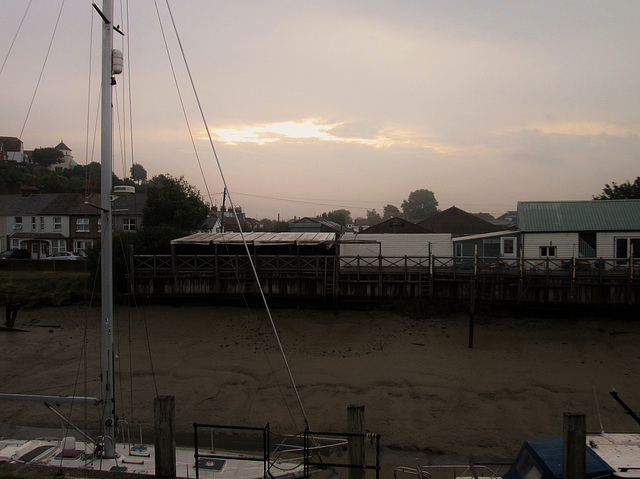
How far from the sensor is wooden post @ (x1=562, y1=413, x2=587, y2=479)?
648 centimetres

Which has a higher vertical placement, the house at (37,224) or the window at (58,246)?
the house at (37,224)

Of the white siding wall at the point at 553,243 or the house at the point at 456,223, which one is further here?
the house at the point at 456,223

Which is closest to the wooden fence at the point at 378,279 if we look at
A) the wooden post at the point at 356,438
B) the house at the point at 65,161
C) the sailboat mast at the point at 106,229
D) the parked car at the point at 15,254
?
the sailboat mast at the point at 106,229

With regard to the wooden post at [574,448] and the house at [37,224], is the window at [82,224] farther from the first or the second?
the wooden post at [574,448]

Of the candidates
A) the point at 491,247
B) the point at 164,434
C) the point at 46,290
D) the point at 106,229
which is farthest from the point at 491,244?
the point at 46,290

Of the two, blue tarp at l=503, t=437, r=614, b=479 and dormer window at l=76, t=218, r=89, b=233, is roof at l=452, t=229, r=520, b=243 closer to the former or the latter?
blue tarp at l=503, t=437, r=614, b=479

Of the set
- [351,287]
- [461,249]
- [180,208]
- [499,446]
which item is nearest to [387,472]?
[499,446]

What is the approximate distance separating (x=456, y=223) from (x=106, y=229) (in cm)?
4759

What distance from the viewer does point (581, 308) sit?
22.7 meters

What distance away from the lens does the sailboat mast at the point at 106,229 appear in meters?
8.70

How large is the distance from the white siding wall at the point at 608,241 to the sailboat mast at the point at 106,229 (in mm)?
28131

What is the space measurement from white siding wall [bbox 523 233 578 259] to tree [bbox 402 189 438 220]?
110 m

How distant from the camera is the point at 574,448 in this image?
A: 21.6ft

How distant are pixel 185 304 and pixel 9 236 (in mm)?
30600
